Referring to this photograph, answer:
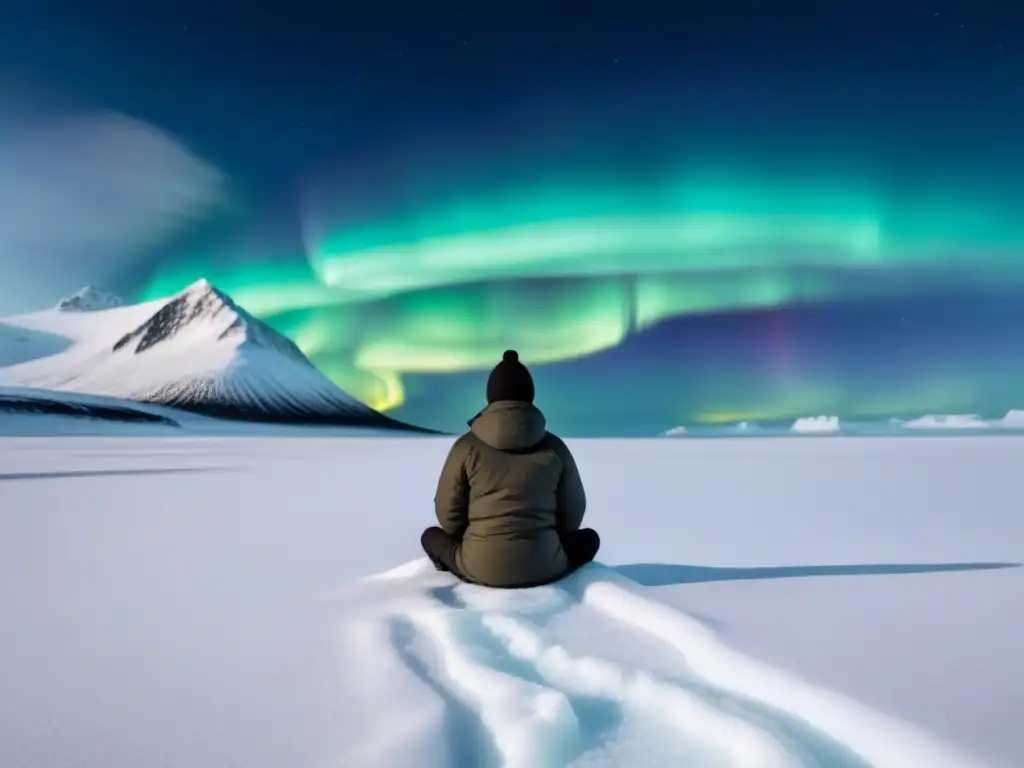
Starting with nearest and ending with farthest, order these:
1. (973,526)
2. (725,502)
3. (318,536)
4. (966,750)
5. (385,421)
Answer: (966,750), (318,536), (973,526), (725,502), (385,421)

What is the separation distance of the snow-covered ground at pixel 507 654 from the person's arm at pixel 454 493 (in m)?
0.38

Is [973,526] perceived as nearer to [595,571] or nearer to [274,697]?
[595,571]

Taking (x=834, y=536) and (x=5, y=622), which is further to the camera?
(x=834, y=536)

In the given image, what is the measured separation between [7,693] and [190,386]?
19365 centimetres

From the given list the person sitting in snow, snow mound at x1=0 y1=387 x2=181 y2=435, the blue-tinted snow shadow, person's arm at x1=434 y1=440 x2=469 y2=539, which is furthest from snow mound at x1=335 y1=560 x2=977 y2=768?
snow mound at x1=0 y1=387 x2=181 y2=435

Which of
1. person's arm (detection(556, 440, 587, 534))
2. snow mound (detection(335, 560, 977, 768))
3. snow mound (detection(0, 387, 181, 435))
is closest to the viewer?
snow mound (detection(335, 560, 977, 768))

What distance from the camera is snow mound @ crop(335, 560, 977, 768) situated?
201 centimetres

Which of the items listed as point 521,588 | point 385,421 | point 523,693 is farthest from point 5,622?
point 385,421

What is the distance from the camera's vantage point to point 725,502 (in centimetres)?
953

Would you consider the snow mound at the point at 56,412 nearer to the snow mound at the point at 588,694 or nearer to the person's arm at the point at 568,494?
the person's arm at the point at 568,494

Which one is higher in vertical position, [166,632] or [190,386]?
[190,386]

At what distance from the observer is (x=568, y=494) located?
3777 millimetres

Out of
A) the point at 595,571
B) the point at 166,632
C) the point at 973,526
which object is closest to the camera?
the point at 166,632

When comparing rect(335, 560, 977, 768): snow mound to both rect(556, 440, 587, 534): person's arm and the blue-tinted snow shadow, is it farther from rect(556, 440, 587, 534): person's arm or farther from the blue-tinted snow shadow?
the blue-tinted snow shadow
